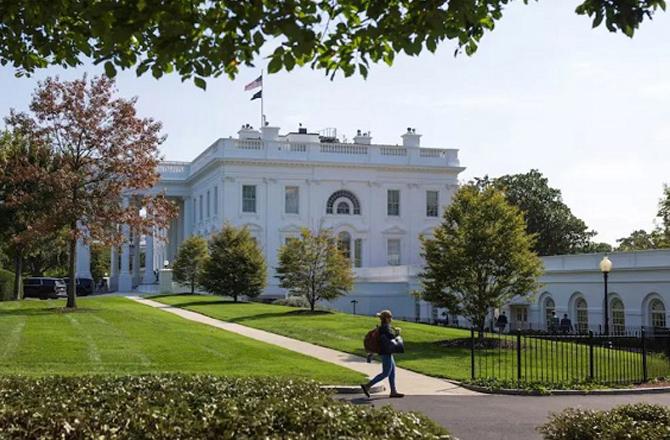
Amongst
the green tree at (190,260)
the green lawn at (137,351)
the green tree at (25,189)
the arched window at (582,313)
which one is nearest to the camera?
the green lawn at (137,351)

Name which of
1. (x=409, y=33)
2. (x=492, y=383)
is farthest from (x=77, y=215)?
(x=409, y=33)

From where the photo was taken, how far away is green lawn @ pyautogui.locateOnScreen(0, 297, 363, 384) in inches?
683

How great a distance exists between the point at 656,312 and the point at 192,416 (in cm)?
3074

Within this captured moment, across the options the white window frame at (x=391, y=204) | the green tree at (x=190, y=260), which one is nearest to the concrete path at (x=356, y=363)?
the green tree at (x=190, y=260)

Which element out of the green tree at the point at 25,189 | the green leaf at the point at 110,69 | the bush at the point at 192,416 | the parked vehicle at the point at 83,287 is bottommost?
the bush at the point at 192,416

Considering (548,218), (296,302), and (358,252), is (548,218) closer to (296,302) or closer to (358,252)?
(358,252)

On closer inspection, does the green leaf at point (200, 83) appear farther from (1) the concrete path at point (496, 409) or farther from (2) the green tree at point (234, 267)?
(2) the green tree at point (234, 267)

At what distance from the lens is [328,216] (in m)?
65.4

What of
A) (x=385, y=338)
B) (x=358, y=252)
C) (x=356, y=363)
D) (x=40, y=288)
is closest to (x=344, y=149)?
(x=358, y=252)

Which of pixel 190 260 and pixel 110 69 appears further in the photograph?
pixel 190 260

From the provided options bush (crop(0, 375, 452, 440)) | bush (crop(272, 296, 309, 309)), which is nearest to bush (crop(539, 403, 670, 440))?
bush (crop(0, 375, 452, 440))

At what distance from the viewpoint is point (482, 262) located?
26062 mm

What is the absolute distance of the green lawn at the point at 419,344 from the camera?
20.4 m

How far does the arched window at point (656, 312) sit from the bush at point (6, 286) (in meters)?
32.0
